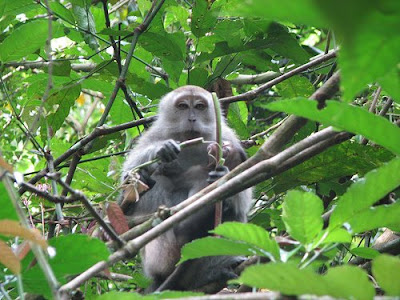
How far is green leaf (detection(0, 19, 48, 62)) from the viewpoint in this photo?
3758mm

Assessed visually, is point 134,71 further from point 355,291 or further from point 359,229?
point 355,291

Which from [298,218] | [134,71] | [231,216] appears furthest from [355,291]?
[134,71]

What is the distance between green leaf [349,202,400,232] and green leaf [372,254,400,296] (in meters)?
0.43

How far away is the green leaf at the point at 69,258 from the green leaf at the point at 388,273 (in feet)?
3.55

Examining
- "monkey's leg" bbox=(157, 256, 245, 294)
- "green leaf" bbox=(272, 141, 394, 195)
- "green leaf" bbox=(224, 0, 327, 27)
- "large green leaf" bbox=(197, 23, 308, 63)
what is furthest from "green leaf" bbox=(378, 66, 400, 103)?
"large green leaf" bbox=(197, 23, 308, 63)

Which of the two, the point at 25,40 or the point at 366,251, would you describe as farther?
the point at 25,40

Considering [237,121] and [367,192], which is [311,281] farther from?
[237,121]

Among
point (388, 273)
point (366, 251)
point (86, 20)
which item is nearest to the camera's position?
point (388, 273)

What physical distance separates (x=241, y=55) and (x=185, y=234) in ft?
5.15

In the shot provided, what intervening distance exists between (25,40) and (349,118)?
2.49 meters

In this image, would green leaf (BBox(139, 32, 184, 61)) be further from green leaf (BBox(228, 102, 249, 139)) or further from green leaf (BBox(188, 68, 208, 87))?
green leaf (BBox(228, 102, 249, 139))

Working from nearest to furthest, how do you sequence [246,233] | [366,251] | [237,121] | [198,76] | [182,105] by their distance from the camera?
[246,233], [366,251], [198,76], [237,121], [182,105]

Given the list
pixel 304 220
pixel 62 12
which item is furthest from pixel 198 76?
pixel 304 220

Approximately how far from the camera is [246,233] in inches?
79.5
